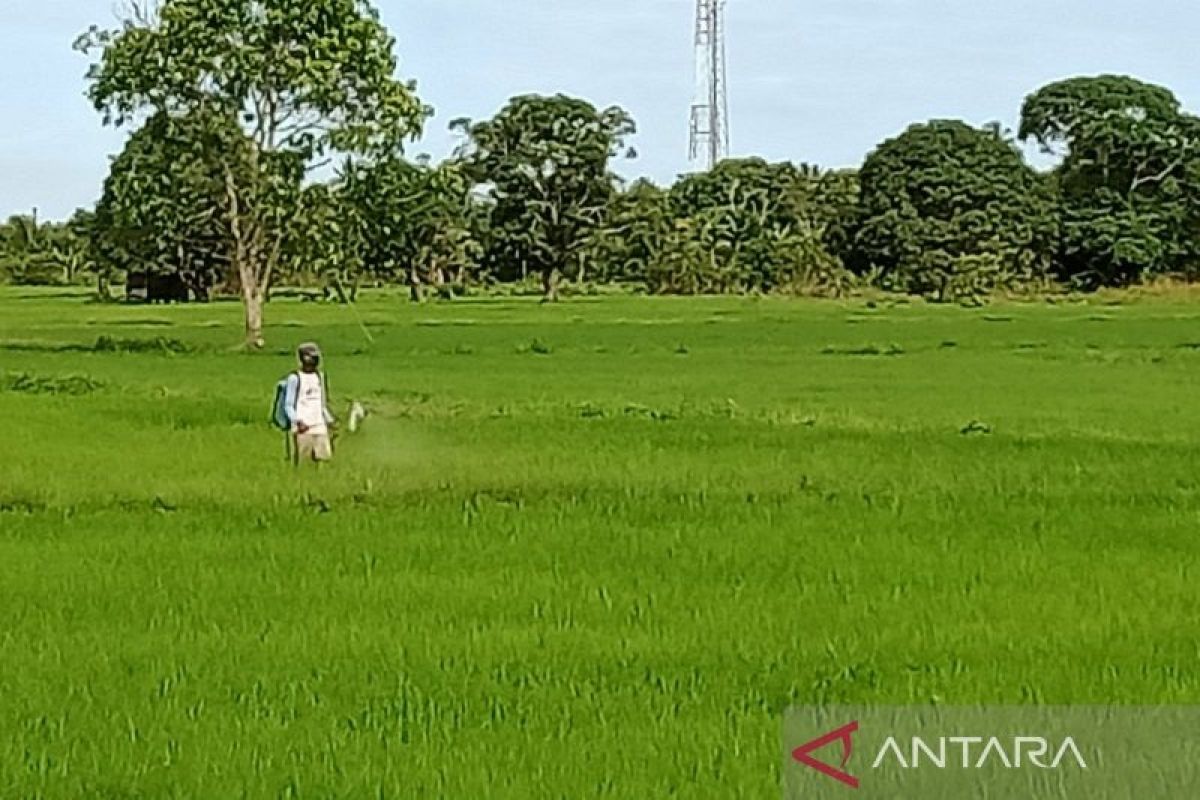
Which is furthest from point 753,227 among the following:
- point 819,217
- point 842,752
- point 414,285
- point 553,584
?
point 842,752

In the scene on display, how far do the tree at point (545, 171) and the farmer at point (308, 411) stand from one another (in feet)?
188

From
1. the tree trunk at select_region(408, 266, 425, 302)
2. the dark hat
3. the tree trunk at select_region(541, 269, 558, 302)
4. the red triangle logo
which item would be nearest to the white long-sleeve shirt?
the dark hat

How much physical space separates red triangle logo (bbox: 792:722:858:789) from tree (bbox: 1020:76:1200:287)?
61692 mm

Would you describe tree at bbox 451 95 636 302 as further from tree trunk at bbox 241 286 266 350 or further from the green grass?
the green grass

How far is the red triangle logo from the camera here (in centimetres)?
522

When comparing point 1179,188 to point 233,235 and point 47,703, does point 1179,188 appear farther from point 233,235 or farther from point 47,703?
point 47,703

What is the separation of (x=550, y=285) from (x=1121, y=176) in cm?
2220

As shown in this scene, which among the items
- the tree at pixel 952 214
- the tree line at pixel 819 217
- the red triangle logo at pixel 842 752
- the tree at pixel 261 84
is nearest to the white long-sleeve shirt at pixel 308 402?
the red triangle logo at pixel 842 752

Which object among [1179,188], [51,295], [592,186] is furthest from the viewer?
[51,295]

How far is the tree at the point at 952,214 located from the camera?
216 ft

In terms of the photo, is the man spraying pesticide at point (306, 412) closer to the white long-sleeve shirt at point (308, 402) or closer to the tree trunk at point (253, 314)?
the white long-sleeve shirt at point (308, 402)

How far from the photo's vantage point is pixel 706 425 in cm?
1748

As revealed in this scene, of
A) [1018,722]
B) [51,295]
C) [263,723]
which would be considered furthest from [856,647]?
[51,295]

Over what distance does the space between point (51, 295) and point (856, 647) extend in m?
75.4
